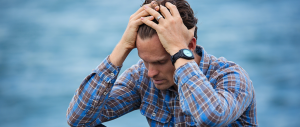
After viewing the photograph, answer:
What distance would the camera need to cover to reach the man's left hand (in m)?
1.74

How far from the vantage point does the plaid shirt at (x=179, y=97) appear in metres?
1.63

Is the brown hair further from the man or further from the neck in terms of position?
the neck

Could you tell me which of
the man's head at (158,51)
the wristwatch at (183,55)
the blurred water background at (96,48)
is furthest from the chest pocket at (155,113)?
the blurred water background at (96,48)

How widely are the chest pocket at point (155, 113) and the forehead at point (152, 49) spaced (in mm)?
429

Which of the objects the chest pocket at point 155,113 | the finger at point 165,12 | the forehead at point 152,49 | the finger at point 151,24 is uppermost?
the finger at point 165,12

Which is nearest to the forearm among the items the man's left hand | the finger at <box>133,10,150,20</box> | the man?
the man

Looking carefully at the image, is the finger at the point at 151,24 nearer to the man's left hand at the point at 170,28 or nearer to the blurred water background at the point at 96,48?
the man's left hand at the point at 170,28

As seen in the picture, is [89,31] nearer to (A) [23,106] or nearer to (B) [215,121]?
(A) [23,106]

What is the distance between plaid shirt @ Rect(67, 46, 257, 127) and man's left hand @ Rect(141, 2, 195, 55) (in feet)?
0.43

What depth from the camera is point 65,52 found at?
7699 millimetres

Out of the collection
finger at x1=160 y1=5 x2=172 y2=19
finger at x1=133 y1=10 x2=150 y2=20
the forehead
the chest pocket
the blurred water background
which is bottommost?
the chest pocket

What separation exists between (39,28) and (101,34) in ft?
5.65

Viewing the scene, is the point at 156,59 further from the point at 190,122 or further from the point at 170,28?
the point at 190,122

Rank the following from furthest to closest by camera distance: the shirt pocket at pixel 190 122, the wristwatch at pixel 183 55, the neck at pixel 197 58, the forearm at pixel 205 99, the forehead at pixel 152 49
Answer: the neck at pixel 197 58 → the shirt pocket at pixel 190 122 → the forehead at pixel 152 49 → the wristwatch at pixel 183 55 → the forearm at pixel 205 99
